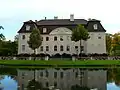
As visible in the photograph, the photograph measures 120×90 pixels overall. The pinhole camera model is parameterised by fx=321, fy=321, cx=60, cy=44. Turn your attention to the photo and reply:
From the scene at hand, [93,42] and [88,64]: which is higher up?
[93,42]

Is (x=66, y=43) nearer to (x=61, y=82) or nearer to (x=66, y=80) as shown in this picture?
(x=66, y=80)

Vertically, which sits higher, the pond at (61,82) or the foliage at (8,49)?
the foliage at (8,49)

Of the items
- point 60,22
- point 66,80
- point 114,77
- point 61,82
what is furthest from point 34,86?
point 60,22

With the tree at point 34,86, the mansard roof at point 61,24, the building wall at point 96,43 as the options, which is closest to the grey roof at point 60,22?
the mansard roof at point 61,24

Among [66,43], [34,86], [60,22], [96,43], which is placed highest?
[60,22]

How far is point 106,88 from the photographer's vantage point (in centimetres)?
2019

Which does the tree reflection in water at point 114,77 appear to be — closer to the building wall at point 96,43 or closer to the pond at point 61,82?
the pond at point 61,82

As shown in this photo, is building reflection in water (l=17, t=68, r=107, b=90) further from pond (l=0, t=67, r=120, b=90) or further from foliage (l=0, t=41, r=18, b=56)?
foliage (l=0, t=41, r=18, b=56)

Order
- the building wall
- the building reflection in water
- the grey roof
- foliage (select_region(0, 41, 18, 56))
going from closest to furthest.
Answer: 1. the building reflection in water
2. the building wall
3. the grey roof
4. foliage (select_region(0, 41, 18, 56))

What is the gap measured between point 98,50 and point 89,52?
2134 mm

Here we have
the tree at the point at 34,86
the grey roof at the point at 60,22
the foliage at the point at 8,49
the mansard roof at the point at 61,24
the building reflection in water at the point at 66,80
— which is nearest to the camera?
the tree at the point at 34,86

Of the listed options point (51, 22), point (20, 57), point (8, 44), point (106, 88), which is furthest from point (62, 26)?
point (106, 88)

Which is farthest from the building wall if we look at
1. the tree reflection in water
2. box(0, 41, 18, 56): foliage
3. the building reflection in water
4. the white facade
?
the building reflection in water

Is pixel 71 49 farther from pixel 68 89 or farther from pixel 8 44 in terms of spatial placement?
pixel 68 89
